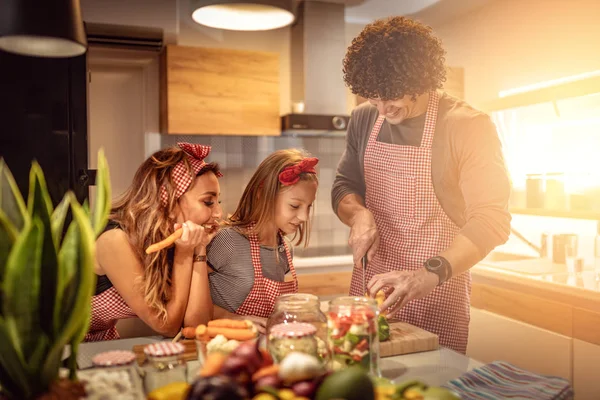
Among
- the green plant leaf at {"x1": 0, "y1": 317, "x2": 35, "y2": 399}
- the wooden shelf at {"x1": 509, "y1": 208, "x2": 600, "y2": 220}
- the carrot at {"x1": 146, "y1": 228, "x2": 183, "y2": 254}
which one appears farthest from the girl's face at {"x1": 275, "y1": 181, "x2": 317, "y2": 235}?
the wooden shelf at {"x1": 509, "y1": 208, "x2": 600, "y2": 220}

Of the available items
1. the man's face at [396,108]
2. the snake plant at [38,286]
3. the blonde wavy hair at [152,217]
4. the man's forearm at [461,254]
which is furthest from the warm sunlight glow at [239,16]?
the snake plant at [38,286]

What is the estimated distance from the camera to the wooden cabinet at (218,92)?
3484mm

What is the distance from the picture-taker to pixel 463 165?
1.81 m

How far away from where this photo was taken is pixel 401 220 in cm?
194

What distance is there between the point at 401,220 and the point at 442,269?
0.38 meters

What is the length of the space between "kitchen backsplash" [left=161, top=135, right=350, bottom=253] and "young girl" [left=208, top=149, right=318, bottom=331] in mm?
Result: 2000

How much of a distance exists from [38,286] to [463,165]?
4.49 ft

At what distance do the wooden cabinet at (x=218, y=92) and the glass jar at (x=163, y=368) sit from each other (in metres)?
2.65

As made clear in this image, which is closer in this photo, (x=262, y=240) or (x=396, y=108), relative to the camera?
(x=396, y=108)

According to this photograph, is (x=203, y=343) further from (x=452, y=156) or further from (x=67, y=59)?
(x=67, y=59)

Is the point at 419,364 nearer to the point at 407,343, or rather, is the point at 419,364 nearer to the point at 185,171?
the point at 407,343

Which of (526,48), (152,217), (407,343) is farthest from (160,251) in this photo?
(526,48)

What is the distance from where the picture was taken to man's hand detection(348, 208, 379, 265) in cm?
182

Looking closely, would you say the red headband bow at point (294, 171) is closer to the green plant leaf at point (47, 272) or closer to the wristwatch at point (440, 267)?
the wristwatch at point (440, 267)
